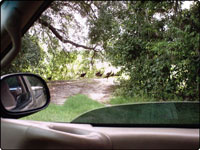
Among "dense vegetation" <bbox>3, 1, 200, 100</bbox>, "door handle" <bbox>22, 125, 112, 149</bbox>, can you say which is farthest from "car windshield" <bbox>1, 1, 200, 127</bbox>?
"door handle" <bbox>22, 125, 112, 149</bbox>

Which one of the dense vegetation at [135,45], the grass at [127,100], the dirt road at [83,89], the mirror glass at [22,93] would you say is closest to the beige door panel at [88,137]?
the mirror glass at [22,93]

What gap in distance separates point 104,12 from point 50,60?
806mm

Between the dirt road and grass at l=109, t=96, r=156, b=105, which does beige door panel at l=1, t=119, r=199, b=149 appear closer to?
grass at l=109, t=96, r=156, b=105

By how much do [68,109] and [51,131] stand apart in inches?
23.6

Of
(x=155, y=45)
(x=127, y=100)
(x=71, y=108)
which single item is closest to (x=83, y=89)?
(x=71, y=108)

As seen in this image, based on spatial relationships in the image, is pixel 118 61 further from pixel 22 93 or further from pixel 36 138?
pixel 36 138

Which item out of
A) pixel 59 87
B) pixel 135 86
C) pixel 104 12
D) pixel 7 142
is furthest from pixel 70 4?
pixel 7 142

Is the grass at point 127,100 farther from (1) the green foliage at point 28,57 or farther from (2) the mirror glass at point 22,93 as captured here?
(1) the green foliage at point 28,57

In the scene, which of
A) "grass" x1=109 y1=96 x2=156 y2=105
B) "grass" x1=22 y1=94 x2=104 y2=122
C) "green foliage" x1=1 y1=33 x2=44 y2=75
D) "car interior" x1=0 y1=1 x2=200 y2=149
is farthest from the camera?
"grass" x1=109 y1=96 x2=156 y2=105

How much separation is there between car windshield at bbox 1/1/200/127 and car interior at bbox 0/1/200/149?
0.50 feet

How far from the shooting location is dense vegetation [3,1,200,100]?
2.05 m

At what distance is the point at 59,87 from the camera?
84.7 inches

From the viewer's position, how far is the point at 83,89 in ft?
7.19

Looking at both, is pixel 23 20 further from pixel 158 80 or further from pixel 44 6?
pixel 158 80
